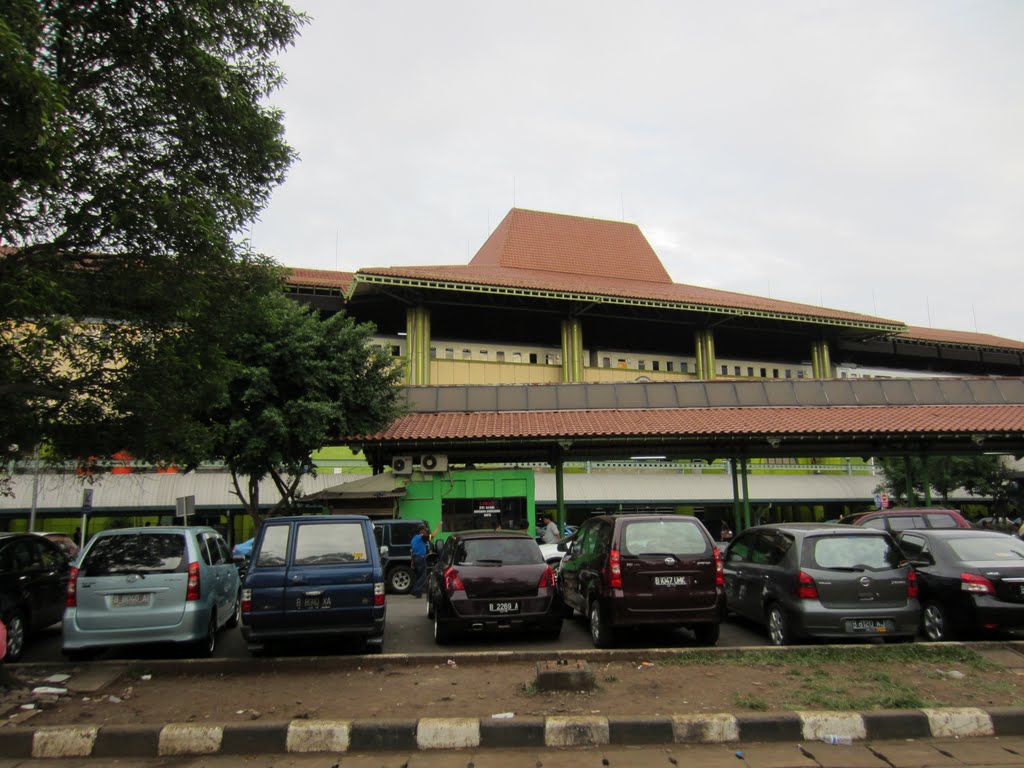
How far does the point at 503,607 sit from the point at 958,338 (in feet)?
140

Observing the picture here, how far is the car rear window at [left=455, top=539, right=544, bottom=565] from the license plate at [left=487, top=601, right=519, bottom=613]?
533mm

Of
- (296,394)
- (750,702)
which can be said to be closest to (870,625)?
(750,702)

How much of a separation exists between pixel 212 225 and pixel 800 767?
8.11m

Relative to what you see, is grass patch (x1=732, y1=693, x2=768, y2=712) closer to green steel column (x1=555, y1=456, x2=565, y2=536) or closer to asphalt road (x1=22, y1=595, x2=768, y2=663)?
asphalt road (x1=22, y1=595, x2=768, y2=663)

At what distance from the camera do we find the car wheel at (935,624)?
31.0 feet

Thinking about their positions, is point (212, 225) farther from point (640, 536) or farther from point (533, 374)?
point (533, 374)

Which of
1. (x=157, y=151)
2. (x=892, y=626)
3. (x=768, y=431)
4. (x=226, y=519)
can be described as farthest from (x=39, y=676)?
(x=226, y=519)

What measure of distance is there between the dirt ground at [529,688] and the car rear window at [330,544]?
3.71ft

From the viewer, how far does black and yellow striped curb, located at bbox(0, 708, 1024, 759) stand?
19.9 ft

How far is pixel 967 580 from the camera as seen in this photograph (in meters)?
9.20

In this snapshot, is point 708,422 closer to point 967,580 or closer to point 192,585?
point 967,580

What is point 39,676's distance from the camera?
26.6ft

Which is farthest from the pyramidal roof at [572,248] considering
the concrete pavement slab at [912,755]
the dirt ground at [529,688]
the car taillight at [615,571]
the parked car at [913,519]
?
the concrete pavement slab at [912,755]

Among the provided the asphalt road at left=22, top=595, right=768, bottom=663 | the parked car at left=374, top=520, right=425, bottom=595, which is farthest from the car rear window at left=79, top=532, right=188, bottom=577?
the parked car at left=374, top=520, right=425, bottom=595
